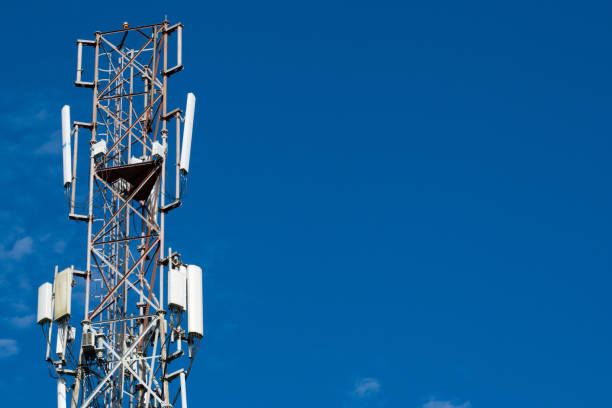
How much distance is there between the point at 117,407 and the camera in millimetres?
79062

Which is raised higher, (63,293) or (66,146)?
(66,146)

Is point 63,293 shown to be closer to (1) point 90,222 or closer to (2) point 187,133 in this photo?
(1) point 90,222

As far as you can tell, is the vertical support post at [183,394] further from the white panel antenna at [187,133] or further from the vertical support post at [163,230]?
the white panel antenna at [187,133]

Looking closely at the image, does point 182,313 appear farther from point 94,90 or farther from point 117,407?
point 94,90

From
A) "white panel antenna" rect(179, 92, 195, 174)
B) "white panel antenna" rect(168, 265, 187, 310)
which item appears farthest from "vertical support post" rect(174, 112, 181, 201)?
"white panel antenna" rect(168, 265, 187, 310)

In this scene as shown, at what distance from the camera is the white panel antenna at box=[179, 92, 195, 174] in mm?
82125

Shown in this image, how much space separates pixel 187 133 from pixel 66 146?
6.63 m

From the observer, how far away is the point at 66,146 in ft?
271

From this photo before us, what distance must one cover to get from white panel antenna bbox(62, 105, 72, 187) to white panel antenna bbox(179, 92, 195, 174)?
6080 millimetres

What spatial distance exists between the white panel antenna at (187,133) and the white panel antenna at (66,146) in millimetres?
6080

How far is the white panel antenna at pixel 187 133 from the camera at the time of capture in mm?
82125

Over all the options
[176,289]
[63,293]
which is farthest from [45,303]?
[176,289]

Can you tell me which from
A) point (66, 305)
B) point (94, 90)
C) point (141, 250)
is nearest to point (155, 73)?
point (94, 90)

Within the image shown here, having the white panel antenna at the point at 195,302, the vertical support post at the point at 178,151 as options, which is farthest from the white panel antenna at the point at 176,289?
the vertical support post at the point at 178,151
